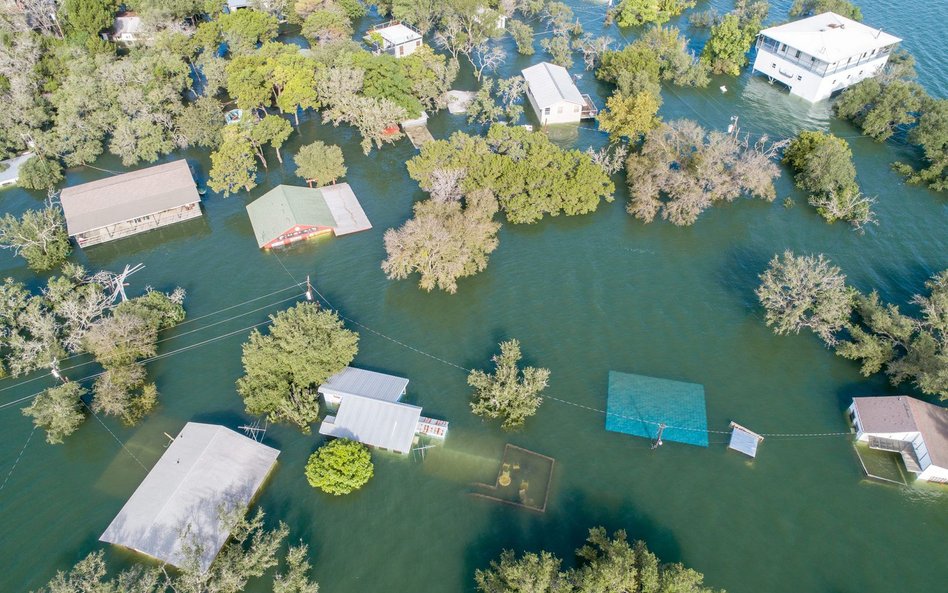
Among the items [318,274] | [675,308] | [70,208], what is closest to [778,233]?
[675,308]

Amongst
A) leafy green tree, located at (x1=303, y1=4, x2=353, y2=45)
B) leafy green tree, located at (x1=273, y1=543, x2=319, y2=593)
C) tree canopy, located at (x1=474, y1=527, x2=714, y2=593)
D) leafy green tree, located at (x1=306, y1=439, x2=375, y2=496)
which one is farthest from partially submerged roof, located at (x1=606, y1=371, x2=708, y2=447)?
leafy green tree, located at (x1=303, y1=4, x2=353, y2=45)

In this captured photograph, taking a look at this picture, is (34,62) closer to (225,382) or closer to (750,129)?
(225,382)

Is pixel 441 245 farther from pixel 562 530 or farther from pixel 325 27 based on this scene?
pixel 325 27

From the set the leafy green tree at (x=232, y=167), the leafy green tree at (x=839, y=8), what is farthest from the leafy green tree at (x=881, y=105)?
the leafy green tree at (x=232, y=167)

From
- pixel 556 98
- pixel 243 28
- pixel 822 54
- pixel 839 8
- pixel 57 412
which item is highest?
pixel 839 8

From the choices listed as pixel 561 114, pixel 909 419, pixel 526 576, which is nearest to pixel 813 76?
pixel 561 114

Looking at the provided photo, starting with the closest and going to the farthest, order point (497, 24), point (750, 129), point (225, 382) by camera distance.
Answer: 1. point (225, 382)
2. point (750, 129)
3. point (497, 24)
